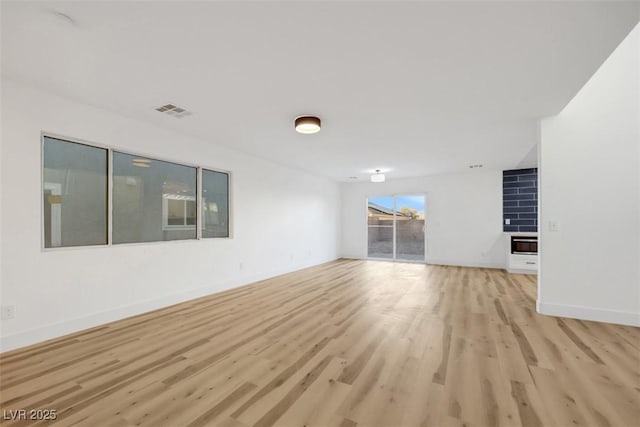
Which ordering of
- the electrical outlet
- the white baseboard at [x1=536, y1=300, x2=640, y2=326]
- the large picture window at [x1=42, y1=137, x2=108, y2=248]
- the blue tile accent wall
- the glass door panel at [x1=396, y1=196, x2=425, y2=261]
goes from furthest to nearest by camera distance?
1. the glass door panel at [x1=396, y1=196, x2=425, y2=261]
2. the blue tile accent wall
3. the white baseboard at [x1=536, y1=300, x2=640, y2=326]
4. the large picture window at [x1=42, y1=137, x2=108, y2=248]
5. the electrical outlet

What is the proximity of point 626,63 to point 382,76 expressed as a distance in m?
3.35

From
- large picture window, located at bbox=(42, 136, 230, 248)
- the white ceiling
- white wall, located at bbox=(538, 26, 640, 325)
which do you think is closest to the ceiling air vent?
the white ceiling

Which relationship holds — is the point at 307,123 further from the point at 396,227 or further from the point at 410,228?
the point at 410,228

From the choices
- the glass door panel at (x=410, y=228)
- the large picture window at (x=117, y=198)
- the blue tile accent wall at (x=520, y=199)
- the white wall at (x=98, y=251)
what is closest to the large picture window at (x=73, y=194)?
the large picture window at (x=117, y=198)

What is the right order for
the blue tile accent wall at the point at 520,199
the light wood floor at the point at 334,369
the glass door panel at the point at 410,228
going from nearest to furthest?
1. the light wood floor at the point at 334,369
2. the blue tile accent wall at the point at 520,199
3. the glass door panel at the point at 410,228

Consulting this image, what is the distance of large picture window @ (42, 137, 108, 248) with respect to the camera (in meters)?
2.85

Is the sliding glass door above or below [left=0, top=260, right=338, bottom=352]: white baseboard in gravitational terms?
above

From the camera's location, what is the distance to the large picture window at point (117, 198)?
9.53 feet

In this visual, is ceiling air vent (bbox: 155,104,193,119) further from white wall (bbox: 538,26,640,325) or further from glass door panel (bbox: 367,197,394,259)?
glass door panel (bbox: 367,197,394,259)

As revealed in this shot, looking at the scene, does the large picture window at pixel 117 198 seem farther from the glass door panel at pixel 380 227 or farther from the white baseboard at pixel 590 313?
the glass door panel at pixel 380 227

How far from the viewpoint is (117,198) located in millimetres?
3395

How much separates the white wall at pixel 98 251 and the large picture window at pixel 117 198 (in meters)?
0.12

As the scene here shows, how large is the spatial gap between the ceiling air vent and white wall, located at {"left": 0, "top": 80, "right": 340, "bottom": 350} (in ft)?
1.96

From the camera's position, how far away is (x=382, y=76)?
249 cm
